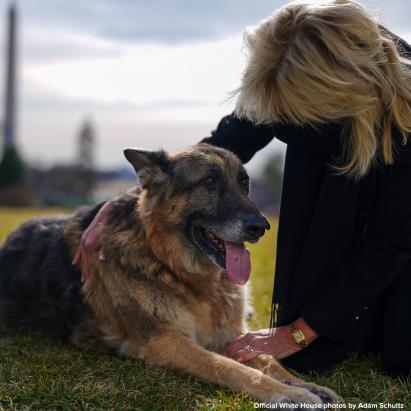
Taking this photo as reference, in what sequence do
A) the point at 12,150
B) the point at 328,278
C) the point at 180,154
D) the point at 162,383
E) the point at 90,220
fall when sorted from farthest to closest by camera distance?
the point at 12,150, the point at 90,220, the point at 180,154, the point at 328,278, the point at 162,383

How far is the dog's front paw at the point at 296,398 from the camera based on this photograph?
3.47 meters

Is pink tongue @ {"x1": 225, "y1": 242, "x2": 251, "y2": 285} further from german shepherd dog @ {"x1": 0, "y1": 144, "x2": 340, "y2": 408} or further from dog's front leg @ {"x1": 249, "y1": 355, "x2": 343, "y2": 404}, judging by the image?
dog's front leg @ {"x1": 249, "y1": 355, "x2": 343, "y2": 404}

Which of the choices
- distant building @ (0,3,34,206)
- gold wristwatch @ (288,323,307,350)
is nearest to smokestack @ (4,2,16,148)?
distant building @ (0,3,34,206)

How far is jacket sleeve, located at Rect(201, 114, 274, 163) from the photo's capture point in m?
5.15

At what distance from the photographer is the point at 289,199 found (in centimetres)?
448

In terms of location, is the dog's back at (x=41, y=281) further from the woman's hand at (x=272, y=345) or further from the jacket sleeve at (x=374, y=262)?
the jacket sleeve at (x=374, y=262)

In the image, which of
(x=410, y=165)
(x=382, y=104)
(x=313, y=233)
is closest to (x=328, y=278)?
(x=313, y=233)

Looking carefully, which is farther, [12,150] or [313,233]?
[12,150]

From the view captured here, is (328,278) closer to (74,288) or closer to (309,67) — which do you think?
(309,67)

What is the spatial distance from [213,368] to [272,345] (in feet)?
1.89

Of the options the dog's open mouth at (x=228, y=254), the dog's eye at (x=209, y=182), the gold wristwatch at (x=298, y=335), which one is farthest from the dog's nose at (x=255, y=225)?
the gold wristwatch at (x=298, y=335)

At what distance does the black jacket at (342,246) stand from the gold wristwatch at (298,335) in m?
0.11

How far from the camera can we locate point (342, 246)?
4.41 meters

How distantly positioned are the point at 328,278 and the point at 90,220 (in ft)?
6.99
